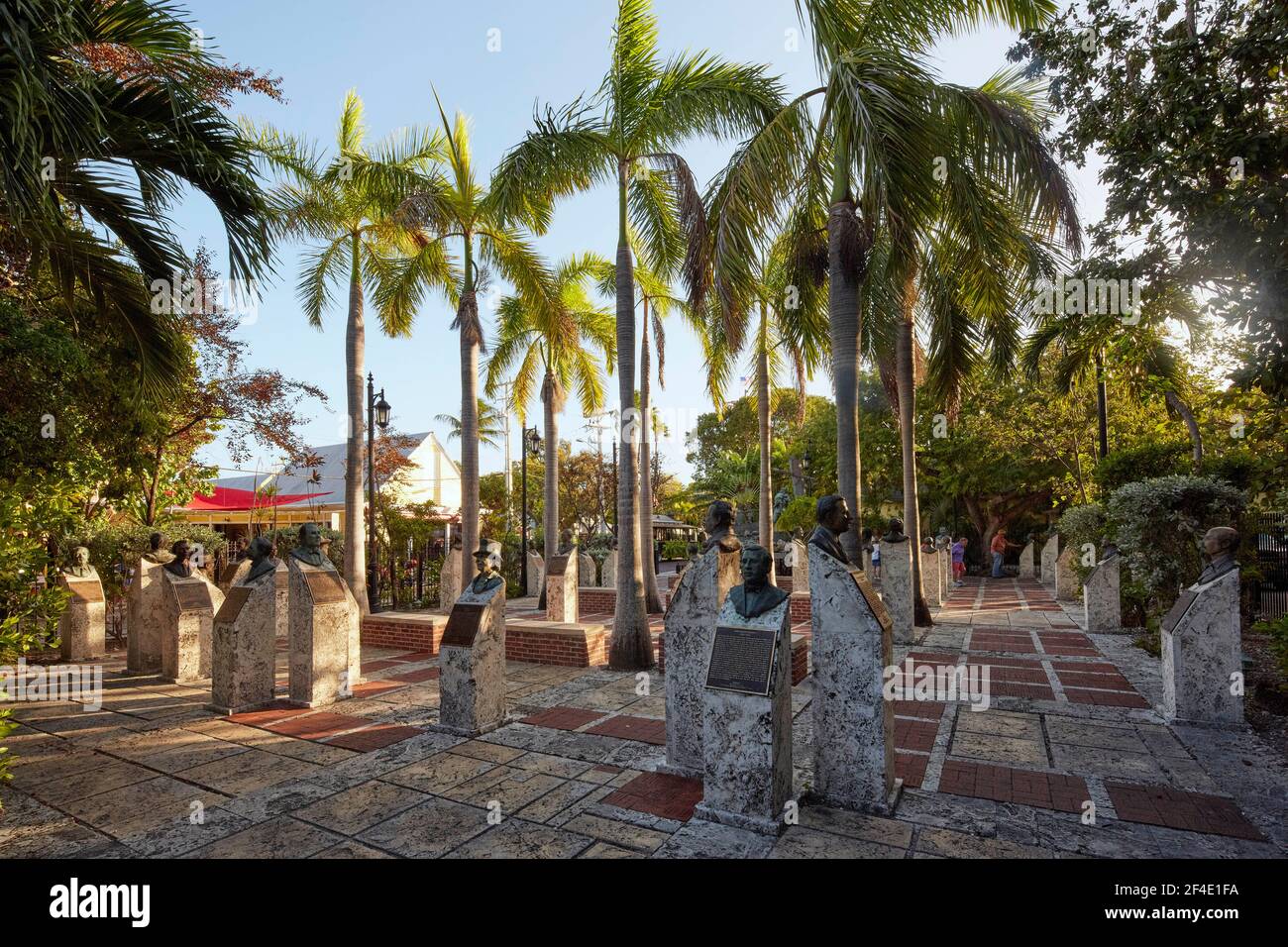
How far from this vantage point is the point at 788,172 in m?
7.10

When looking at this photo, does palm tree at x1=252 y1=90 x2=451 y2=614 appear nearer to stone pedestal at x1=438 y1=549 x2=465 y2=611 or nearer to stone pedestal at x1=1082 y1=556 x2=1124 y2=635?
stone pedestal at x1=438 y1=549 x2=465 y2=611

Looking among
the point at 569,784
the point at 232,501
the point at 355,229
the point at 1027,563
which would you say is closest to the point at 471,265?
the point at 355,229

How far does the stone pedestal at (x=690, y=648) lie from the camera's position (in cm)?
454

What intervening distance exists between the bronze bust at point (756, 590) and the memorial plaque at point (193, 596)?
7.40 metres

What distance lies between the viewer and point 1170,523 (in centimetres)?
882

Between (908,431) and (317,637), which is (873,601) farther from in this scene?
Result: (908,431)

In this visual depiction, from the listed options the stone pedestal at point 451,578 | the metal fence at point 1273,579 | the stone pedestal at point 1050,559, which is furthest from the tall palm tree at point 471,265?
the stone pedestal at point 1050,559

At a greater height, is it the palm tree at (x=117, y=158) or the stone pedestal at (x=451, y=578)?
the palm tree at (x=117, y=158)

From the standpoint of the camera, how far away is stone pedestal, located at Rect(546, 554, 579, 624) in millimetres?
11344

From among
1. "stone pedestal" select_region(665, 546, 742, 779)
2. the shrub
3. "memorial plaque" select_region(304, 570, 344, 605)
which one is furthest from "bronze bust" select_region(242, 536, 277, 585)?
the shrub

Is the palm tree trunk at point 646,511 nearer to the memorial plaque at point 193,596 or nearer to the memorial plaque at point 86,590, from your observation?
the memorial plaque at point 193,596

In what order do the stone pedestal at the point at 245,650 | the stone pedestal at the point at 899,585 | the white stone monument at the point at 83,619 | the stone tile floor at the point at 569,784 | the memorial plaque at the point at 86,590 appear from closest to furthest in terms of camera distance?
the stone tile floor at the point at 569,784 → the stone pedestal at the point at 245,650 → the memorial plaque at the point at 86,590 → the white stone monument at the point at 83,619 → the stone pedestal at the point at 899,585
